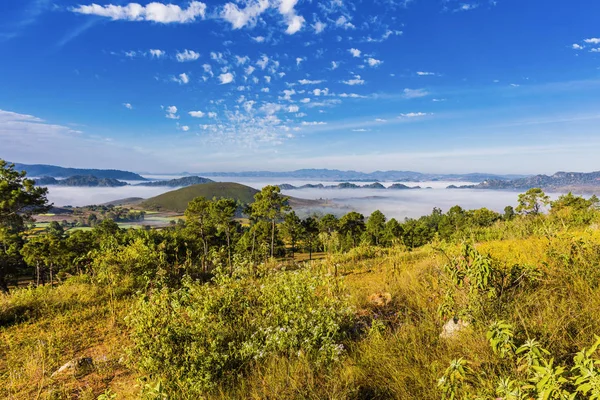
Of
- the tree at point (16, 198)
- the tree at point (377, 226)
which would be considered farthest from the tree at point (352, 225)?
the tree at point (16, 198)

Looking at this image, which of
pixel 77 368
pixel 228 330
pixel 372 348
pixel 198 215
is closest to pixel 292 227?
pixel 198 215

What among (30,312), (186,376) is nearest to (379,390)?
(186,376)

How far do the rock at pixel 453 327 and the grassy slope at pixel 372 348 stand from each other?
11 centimetres

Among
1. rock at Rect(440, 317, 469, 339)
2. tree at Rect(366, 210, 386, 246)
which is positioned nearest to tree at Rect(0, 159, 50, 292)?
rock at Rect(440, 317, 469, 339)

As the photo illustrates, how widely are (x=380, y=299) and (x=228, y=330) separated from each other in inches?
133

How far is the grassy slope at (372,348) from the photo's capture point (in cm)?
298

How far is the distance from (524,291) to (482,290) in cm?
116

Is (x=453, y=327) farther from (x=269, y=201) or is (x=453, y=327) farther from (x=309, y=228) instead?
(x=309, y=228)

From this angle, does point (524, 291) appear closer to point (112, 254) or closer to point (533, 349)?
point (533, 349)

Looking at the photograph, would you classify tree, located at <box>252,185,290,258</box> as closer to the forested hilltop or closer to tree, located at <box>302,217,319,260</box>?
tree, located at <box>302,217,319,260</box>

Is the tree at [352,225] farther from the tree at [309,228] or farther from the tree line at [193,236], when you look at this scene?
the tree at [309,228]

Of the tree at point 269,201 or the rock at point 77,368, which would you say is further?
the tree at point 269,201

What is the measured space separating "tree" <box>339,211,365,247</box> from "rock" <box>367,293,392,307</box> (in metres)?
55.3

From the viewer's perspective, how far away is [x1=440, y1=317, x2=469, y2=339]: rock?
362 cm
